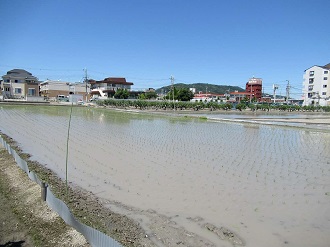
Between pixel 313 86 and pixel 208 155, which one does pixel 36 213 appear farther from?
pixel 313 86

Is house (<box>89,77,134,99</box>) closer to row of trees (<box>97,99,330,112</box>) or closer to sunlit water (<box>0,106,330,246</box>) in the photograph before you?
row of trees (<box>97,99,330,112</box>)

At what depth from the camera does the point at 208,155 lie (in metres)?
7.99

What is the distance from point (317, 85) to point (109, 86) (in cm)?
5180

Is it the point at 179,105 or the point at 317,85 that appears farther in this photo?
the point at 317,85

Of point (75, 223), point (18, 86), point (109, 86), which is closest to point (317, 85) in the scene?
point (109, 86)

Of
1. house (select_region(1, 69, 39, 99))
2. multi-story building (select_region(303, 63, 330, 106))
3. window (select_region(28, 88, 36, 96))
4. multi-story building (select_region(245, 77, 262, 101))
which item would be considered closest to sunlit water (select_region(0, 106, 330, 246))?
house (select_region(1, 69, 39, 99))

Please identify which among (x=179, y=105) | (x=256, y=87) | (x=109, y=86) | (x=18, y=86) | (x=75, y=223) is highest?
(x=256, y=87)

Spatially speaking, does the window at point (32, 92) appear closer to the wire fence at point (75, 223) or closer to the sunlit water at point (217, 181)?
the sunlit water at point (217, 181)

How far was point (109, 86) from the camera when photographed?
2589 inches

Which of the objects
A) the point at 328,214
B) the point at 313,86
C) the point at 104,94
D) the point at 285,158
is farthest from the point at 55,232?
the point at 313,86

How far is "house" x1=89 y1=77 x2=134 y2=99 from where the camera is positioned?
64794mm

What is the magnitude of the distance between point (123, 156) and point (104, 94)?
60.3m

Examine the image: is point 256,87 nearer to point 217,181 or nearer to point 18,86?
point 18,86

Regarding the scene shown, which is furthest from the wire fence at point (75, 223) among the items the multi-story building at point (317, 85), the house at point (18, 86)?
the multi-story building at point (317, 85)
